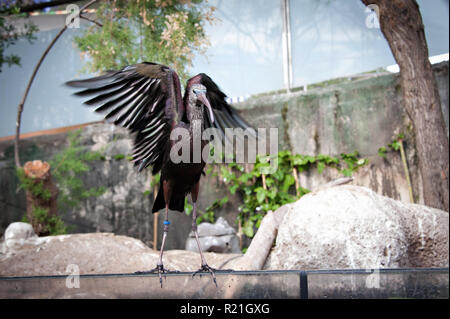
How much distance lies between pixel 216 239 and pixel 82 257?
1274 millimetres

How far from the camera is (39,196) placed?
3.98m

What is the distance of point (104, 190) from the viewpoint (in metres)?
4.62

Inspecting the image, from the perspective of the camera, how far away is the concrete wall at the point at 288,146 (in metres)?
4.05

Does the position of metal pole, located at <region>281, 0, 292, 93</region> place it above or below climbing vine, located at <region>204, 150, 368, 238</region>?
Result: above

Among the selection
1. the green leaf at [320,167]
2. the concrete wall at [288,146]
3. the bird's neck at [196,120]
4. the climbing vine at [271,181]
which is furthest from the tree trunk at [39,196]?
the bird's neck at [196,120]

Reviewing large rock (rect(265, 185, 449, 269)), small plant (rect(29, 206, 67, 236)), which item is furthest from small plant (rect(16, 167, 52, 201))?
large rock (rect(265, 185, 449, 269))

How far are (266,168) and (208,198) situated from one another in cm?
76

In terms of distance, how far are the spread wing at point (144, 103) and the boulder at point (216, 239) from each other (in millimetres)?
2081

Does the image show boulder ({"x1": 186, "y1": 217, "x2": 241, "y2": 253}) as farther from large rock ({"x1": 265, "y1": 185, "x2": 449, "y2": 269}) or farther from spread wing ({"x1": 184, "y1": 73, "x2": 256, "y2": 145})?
spread wing ({"x1": 184, "y1": 73, "x2": 256, "y2": 145})

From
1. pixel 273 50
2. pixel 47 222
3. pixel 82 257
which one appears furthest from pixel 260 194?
pixel 47 222

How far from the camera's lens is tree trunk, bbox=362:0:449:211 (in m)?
3.40

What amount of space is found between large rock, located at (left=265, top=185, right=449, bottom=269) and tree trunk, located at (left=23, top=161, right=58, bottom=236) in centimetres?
230
